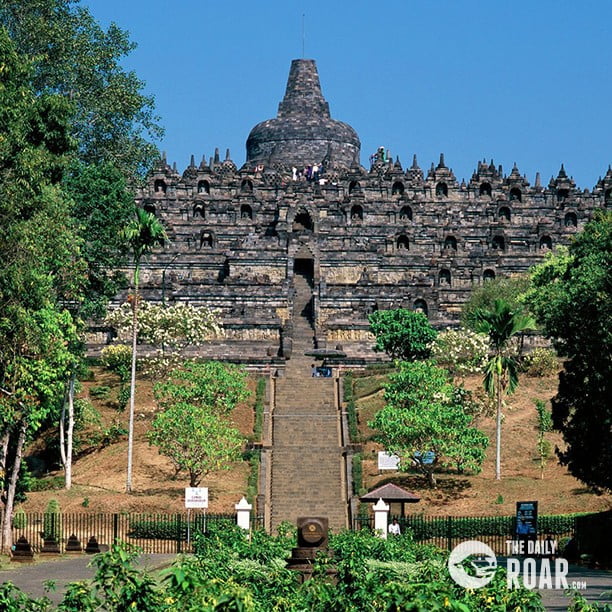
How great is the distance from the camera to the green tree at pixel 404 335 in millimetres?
74000

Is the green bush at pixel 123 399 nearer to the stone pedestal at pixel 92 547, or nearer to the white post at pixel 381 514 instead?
the stone pedestal at pixel 92 547

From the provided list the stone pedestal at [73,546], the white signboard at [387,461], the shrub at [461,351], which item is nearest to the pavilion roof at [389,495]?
the white signboard at [387,461]

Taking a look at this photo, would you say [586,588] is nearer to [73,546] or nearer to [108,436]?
[73,546]

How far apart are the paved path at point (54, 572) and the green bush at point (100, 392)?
24366 millimetres

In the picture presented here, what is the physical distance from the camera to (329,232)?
319 feet

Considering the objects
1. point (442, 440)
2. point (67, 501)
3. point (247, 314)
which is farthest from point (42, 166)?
point (247, 314)

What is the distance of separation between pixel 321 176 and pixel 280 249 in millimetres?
23990

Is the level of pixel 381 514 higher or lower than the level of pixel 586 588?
higher

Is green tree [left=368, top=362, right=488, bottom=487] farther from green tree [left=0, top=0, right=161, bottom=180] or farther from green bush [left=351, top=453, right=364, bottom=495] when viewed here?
green tree [left=0, top=0, right=161, bottom=180]

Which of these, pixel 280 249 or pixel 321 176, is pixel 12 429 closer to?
pixel 280 249

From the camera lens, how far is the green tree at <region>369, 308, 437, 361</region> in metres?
74.0

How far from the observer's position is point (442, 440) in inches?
2158

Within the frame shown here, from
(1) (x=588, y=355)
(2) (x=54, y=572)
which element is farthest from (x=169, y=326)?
(2) (x=54, y=572)

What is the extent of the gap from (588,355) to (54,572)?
18.9m
